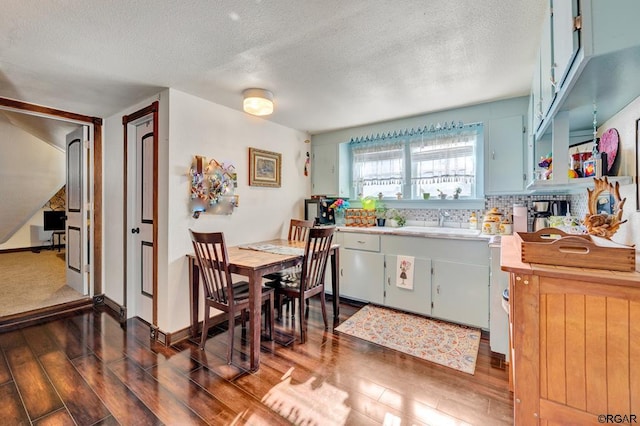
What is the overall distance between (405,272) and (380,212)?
3.29 feet

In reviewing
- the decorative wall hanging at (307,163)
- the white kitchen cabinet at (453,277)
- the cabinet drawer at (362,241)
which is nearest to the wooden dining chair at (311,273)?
the cabinet drawer at (362,241)

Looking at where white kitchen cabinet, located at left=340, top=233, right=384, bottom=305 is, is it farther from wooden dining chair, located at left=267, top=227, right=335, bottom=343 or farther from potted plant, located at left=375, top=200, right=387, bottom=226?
wooden dining chair, located at left=267, top=227, right=335, bottom=343

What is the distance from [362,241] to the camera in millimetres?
3324

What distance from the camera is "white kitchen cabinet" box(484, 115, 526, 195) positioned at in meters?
2.76

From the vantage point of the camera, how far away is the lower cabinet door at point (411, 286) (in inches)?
114

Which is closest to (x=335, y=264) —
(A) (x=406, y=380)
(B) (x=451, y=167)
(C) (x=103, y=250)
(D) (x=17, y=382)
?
(A) (x=406, y=380)

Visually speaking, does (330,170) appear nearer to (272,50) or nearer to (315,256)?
(315,256)

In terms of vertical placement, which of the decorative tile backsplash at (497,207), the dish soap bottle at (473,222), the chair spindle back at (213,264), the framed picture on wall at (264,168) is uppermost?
the framed picture on wall at (264,168)

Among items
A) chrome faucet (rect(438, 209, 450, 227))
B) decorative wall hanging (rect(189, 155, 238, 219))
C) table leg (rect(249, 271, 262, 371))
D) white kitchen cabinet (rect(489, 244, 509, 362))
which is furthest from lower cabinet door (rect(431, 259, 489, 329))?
decorative wall hanging (rect(189, 155, 238, 219))

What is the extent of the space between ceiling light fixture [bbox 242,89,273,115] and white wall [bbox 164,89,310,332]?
0.23 meters

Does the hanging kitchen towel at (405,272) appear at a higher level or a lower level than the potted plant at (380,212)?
lower

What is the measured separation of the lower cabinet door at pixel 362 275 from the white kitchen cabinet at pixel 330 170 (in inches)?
36.9

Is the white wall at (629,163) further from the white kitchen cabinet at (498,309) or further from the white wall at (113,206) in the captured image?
the white wall at (113,206)

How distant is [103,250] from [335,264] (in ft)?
9.10
